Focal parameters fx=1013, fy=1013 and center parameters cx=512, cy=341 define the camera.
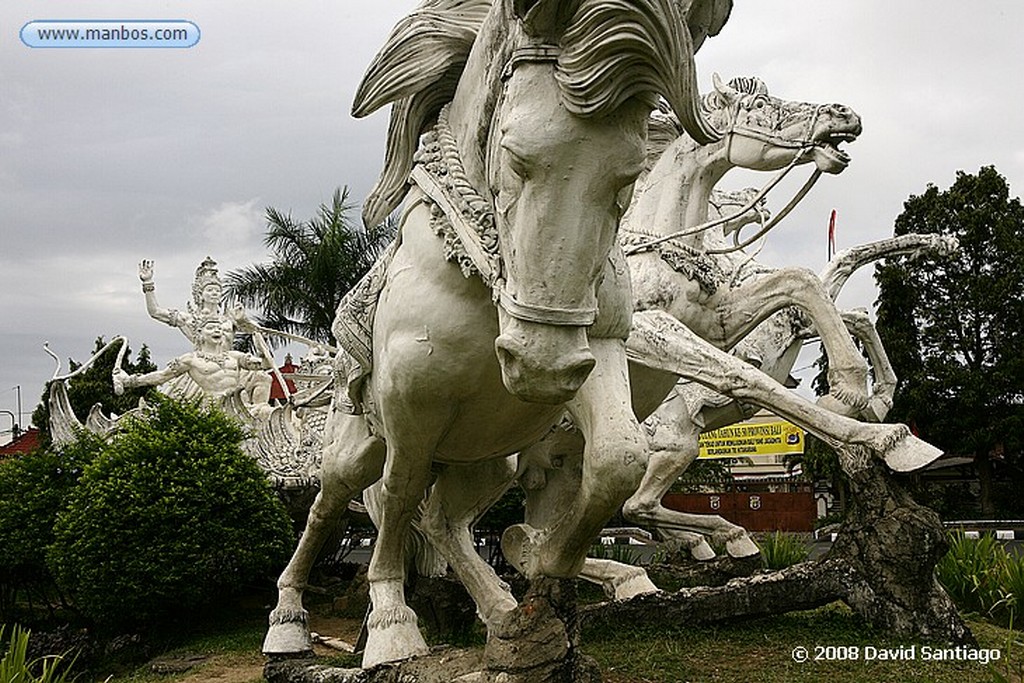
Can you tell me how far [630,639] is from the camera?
16.1ft

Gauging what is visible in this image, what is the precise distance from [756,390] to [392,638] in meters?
2.11

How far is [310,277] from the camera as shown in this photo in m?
19.4

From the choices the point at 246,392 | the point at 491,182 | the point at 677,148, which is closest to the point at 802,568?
the point at 677,148

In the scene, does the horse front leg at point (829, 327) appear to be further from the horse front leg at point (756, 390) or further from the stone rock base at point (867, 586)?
the stone rock base at point (867, 586)

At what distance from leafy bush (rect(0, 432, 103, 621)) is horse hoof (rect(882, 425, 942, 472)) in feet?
22.7

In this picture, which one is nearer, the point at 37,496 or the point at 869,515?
the point at 869,515

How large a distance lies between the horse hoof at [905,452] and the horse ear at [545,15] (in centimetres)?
301

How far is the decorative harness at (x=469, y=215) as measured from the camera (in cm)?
234

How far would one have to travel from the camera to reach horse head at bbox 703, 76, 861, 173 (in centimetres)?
528

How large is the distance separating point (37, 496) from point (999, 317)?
1966 centimetres

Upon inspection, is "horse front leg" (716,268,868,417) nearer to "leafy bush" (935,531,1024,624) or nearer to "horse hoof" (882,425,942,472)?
"horse hoof" (882,425,942,472)

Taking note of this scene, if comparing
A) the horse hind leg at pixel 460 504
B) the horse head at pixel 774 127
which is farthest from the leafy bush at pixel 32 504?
the horse head at pixel 774 127

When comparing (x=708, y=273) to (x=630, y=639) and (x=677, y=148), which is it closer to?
(x=677, y=148)

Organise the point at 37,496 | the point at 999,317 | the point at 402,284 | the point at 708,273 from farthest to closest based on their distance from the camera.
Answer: the point at 999,317
the point at 37,496
the point at 708,273
the point at 402,284
